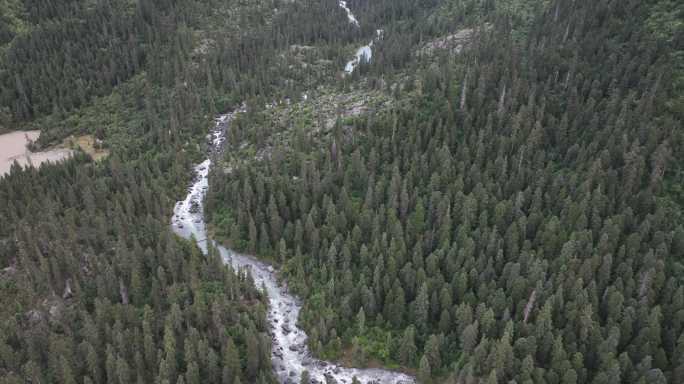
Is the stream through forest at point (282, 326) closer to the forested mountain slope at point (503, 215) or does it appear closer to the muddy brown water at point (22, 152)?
the forested mountain slope at point (503, 215)

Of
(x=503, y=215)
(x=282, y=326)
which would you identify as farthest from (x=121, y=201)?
(x=503, y=215)

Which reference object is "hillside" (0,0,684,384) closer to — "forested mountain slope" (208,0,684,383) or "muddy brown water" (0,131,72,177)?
"forested mountain slope" (208,0,684,383)

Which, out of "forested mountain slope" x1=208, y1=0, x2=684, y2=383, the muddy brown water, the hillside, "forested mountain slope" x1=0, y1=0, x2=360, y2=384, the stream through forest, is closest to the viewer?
"forested mountain slope" x1=208, y1=0, x2=684, y2=383

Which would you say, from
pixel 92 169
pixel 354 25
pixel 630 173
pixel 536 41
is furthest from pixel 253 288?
pixel 354 25

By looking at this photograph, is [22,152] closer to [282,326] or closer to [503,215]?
[282,326]

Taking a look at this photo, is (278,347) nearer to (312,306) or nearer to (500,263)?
(312,306)

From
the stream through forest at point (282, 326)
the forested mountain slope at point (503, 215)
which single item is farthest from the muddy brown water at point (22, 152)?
the forested mountain slope at point (503, 215)

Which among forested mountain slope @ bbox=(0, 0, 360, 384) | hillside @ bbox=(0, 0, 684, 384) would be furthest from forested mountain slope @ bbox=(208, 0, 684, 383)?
forested mountain slope @ bbox=(0, 0, 360, 384)
